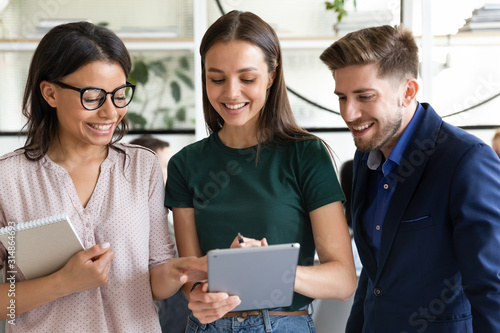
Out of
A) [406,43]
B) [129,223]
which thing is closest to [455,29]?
[406,43]

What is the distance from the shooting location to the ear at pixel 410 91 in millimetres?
1565

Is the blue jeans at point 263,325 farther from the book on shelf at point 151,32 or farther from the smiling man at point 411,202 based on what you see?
the book on shelf at point 151,32

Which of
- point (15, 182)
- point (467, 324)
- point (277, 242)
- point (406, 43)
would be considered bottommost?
point (467, 324)

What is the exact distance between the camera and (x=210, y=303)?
1296 millimetres

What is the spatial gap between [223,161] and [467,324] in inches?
29.3

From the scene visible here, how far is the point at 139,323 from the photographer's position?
140 cm

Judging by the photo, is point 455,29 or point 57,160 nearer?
point 57,160

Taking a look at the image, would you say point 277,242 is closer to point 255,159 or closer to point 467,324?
point 255,159

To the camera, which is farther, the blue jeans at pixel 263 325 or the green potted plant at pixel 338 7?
the green potted plant at pixel 338 7

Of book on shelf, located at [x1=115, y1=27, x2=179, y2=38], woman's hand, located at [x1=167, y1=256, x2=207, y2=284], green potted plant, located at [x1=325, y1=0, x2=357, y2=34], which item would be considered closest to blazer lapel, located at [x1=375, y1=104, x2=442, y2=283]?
woman's hand, located at [x1=167, y1=256, x2=207, y2=284]

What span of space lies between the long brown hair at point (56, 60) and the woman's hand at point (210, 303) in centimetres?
53

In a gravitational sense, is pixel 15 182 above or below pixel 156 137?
above

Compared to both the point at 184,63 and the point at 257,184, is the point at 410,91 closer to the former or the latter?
the point at 257,184

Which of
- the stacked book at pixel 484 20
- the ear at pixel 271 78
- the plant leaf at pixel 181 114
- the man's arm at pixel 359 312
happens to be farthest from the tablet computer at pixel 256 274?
the stacked book at pixel 484 20
